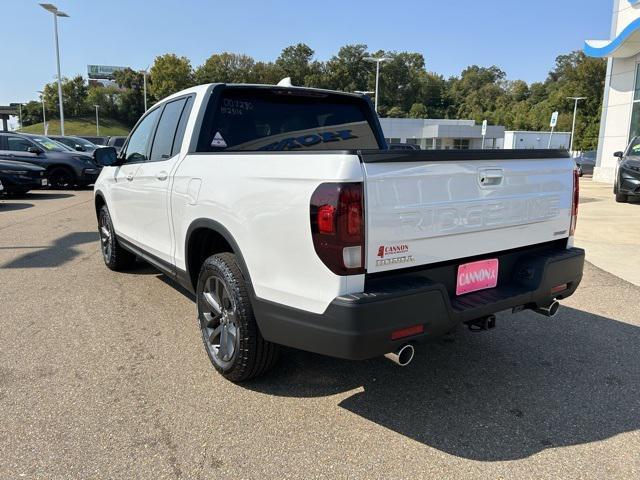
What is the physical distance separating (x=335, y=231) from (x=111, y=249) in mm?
4315

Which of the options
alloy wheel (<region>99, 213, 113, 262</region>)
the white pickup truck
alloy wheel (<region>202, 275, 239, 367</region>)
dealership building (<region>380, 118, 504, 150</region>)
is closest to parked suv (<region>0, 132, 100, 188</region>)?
alloy wheel (<region>99, 213, 113, 262</region>)

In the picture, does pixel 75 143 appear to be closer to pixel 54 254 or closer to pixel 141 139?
pixel 54 254

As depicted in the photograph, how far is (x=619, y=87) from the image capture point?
820 inches

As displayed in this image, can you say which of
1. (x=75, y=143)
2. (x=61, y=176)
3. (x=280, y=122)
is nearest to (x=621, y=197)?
(x=280, y=122)

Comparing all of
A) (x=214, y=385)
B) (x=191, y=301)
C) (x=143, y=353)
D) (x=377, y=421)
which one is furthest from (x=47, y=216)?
(x=377, y=421)

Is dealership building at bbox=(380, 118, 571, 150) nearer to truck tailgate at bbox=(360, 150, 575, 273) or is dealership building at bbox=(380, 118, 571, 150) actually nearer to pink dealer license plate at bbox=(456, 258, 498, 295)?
truck tailgate at bbox=(360, 150, 575, 273)

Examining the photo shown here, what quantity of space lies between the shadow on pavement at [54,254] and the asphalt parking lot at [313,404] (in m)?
1.87

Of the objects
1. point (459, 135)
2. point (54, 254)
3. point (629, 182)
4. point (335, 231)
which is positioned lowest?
point (54, 254)

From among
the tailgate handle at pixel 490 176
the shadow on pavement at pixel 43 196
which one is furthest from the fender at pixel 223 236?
the shadow on pavement at pixel 43 196

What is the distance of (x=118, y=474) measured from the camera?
2.42 meters

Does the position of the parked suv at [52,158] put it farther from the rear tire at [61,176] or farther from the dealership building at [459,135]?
the dealership building at [459,135]

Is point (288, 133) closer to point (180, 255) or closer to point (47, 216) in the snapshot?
point (180, 255)

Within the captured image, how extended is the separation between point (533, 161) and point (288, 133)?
6.11 ft

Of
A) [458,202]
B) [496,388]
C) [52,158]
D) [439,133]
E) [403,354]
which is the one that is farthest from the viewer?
[439,133]
